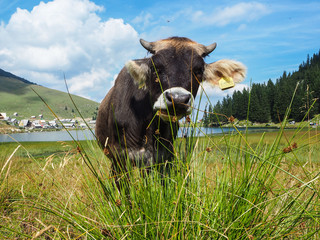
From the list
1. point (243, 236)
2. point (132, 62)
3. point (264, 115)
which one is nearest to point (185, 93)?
point (132, 62)

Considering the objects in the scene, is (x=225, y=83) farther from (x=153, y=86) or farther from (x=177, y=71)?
(x=153, y=86)

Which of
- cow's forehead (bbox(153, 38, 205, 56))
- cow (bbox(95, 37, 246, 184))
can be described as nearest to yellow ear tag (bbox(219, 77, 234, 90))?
cow (bbox(95, 37, 246, 184))

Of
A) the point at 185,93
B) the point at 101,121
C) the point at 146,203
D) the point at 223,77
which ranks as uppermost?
the point at 223,77

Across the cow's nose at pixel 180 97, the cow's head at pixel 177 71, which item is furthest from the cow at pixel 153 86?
the cow's nose at pixel 180 97

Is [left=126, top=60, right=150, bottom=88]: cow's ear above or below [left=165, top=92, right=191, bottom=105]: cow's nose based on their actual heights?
above

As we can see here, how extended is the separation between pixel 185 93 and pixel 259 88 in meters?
139

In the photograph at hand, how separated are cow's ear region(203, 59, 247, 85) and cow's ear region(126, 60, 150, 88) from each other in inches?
52.7

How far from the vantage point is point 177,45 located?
4695 millimetres

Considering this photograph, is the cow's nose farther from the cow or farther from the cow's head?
the cow

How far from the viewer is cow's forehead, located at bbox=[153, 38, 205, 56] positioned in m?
4.65

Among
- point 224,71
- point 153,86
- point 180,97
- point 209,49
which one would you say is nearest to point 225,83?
point 224,71

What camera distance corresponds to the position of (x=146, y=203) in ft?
7.45

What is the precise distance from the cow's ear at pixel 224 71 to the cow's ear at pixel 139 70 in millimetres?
1339

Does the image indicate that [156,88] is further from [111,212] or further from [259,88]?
[259,88]
